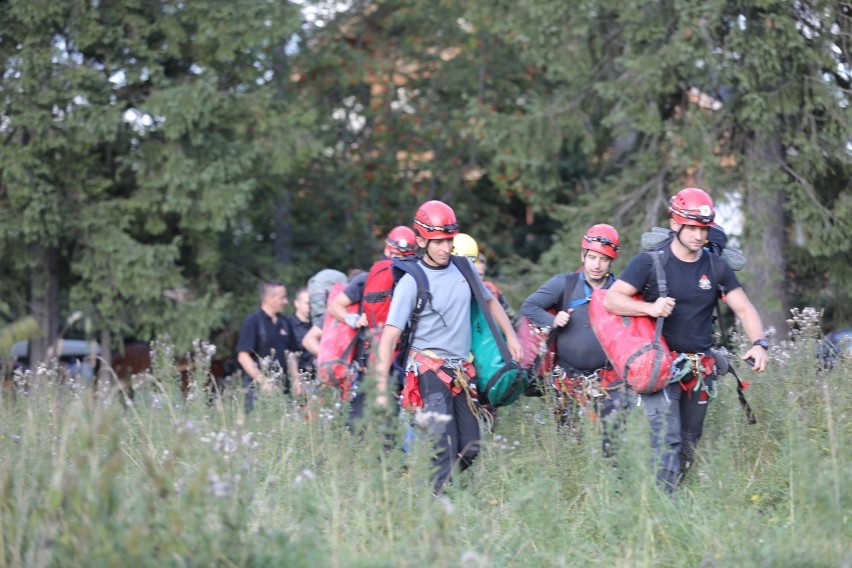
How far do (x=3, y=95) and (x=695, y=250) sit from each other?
11.8 metres

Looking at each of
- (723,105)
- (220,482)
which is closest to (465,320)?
(220,482)

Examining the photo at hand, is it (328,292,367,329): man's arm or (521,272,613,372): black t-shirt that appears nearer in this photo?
(521,272,613,372): black t-shirt

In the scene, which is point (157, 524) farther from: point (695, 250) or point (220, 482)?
point (695, 250)

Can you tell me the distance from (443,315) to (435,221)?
584mm

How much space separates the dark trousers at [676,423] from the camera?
21.6 feet

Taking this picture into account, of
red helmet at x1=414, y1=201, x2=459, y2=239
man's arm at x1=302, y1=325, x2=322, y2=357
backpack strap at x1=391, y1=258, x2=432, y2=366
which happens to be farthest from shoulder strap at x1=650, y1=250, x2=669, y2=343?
man's arm at x1=302, y1=325, x2=322, y2=357

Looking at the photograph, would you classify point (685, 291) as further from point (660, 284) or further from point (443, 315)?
point (443, 315)

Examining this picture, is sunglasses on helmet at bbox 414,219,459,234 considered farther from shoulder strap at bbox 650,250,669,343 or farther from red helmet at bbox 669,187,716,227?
red helmet at bbox 669,187,716,227

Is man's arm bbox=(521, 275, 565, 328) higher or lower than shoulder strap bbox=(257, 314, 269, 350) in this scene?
higher

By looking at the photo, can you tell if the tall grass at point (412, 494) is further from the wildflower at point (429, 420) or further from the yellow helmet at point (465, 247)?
the yellow helmet at point (465, 247)

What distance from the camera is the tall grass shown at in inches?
178

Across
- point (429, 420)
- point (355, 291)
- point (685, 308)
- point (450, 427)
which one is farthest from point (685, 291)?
point (355, 291)

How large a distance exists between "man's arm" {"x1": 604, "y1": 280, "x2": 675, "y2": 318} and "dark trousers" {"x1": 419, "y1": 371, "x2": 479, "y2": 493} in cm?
111

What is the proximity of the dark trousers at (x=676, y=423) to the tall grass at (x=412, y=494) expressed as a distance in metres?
0.11
